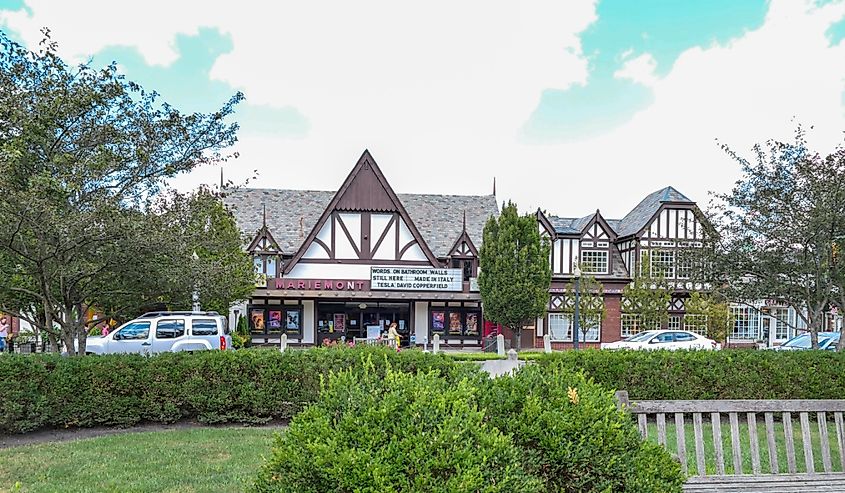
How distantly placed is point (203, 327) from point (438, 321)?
1449 cm

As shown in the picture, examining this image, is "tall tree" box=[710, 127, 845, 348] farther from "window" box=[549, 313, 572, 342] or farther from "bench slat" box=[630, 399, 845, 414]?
"window" box=[549, 313, 572, 342]

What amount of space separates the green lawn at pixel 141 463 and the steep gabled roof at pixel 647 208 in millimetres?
26697

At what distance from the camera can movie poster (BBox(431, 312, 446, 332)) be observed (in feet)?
104

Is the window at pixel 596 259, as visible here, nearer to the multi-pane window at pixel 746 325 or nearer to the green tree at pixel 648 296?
the green tree at pixel 648 296

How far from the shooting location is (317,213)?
116 feet

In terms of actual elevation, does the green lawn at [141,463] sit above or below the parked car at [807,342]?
below

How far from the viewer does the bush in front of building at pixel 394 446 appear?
3.11 meters

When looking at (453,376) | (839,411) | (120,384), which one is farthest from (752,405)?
(120,384)

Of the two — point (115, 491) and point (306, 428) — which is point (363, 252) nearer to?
point (115, 491)

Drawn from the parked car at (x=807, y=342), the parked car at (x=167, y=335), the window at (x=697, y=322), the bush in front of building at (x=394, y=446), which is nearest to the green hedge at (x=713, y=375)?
the bush in front of building at (x=394, y=446)

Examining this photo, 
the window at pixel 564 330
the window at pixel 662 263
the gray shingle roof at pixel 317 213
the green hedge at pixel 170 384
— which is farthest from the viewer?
the gray shingle roof at pixel 317 213

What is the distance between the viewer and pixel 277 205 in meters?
35.4

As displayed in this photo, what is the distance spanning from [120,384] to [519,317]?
66.4ft

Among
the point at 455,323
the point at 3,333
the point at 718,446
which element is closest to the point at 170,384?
the point at 718,446
